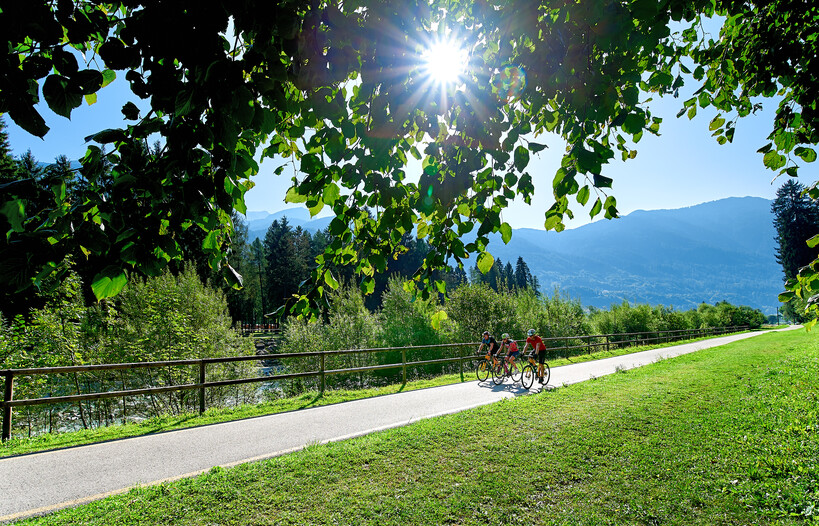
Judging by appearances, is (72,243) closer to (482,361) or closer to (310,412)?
(310,412)

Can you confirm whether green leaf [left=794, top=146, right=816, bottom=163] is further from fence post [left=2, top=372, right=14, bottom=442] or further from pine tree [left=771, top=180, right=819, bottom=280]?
pine tree [left=771, top=180, right=819, bottom=280]

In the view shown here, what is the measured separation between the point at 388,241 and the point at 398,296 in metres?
20.8

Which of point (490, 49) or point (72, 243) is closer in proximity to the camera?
point (72, 243)

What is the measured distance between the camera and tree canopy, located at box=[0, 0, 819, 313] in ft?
4.03

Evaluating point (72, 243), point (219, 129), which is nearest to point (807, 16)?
point (219, 129)

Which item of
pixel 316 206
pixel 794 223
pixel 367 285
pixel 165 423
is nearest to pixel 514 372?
pixel 165 423

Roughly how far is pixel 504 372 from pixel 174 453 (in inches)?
387

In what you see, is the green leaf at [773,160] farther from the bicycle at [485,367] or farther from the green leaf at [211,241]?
the bicycle at [485,367]

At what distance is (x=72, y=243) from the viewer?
1.21 m

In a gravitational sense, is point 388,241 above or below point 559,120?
below

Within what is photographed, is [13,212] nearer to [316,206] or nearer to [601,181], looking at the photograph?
[316,206]

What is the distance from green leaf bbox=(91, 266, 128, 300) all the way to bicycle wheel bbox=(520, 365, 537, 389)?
12.0m

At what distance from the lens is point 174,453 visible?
5719mm

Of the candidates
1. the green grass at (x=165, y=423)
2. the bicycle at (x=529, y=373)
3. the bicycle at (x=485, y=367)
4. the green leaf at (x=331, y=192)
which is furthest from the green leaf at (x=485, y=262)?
the bicycle at (x=485, y=367)
